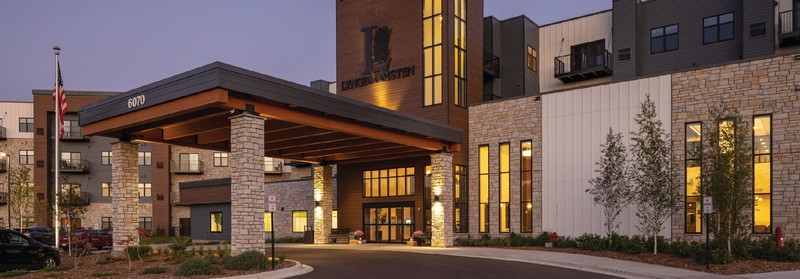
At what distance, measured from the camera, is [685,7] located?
38688 mm

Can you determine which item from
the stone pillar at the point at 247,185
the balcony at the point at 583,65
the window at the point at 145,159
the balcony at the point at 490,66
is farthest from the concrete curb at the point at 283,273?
the window at the point at 145,159

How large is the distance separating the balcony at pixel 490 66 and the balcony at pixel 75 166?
47.9m

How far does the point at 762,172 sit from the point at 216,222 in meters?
41.3

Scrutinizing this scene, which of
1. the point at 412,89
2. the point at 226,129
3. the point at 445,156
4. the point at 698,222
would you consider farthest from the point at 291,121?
the point at 698,222

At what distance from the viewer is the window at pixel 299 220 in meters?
46.8

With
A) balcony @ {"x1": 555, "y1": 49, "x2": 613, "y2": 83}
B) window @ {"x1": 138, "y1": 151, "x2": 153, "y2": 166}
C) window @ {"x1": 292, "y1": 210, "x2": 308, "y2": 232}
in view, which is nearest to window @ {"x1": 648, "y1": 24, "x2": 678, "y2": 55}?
balcony @ {"x1": 555, "y1": 49, "x2": 613, "y2": 83}

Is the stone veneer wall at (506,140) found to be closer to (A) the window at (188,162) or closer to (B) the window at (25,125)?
(A) the window at (188,162)

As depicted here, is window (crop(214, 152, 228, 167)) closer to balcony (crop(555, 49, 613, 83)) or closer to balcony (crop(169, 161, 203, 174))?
balcony (crop(169, 161, 203, 174))

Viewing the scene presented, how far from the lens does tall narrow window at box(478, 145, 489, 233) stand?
35125 millimetres

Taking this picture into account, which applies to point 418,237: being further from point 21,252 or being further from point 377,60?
point 21,252

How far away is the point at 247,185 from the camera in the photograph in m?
21.2

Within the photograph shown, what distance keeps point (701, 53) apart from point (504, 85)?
12826mm

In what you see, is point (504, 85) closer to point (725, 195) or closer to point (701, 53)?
point (701, 53)

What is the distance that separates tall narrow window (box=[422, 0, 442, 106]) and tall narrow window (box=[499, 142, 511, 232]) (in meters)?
4.62
